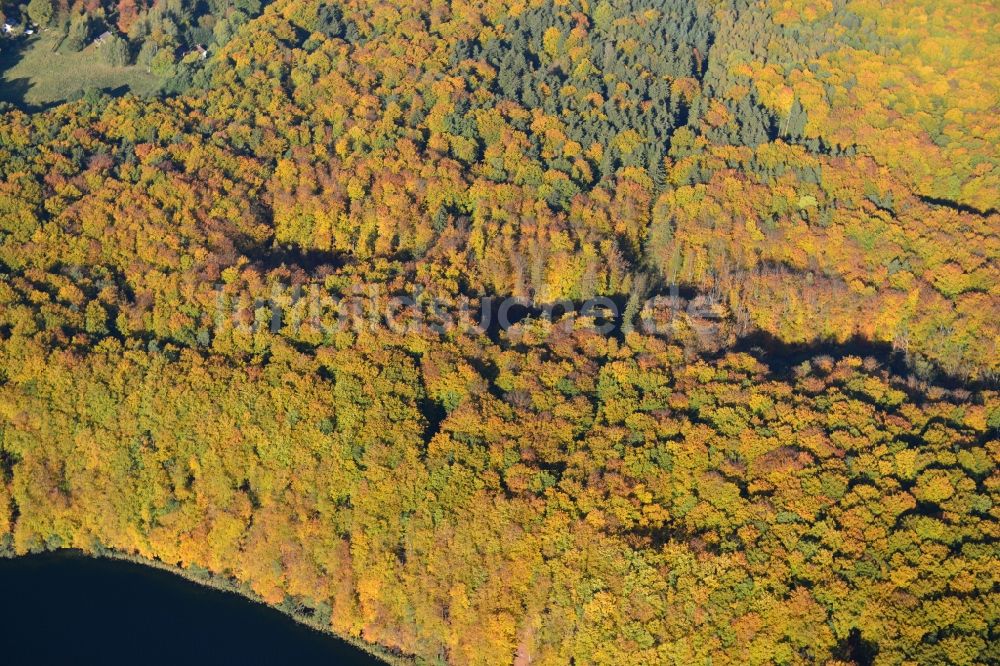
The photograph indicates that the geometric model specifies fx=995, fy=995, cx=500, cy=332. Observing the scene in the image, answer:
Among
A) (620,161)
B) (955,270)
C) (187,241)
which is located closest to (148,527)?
(187,241)

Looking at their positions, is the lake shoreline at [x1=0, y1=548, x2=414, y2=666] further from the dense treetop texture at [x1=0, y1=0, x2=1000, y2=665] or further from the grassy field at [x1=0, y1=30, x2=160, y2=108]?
the grassy field at [x1=0, y1=30, x2=160, y2=108]

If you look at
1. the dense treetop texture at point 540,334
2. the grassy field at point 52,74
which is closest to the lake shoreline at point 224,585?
the dense treetop texture at point 540,334

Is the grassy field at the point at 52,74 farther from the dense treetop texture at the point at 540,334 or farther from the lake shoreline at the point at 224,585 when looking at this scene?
the lake shoreline at the point at 224,585

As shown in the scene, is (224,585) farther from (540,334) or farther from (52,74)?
(52,74)

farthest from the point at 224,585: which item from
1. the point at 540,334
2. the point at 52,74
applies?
the point at 52,74

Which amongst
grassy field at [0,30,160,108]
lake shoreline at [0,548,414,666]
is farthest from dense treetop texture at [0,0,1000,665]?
grassy field at [0,30,160,108]
